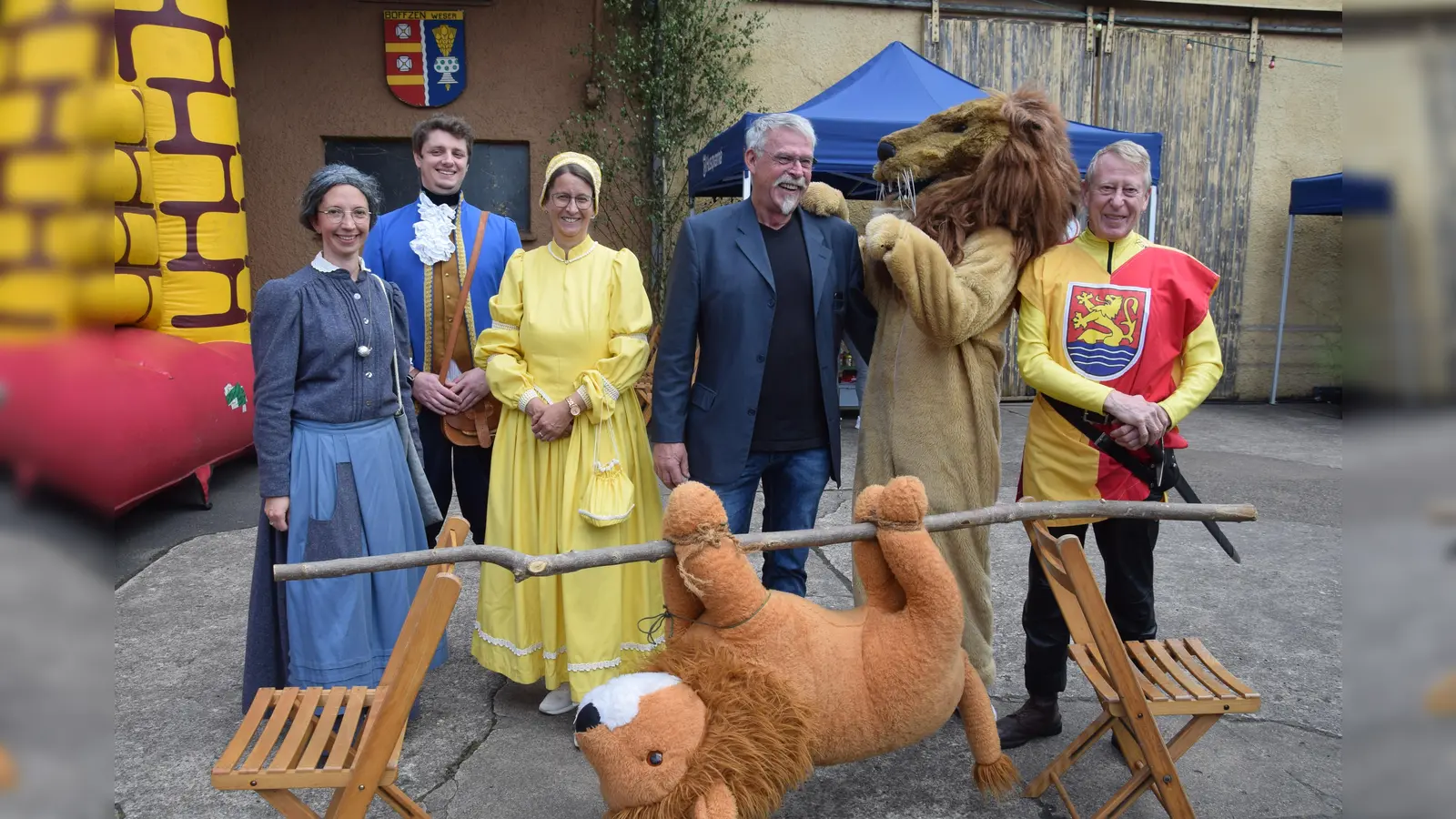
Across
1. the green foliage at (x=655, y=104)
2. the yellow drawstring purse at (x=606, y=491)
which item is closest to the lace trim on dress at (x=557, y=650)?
the yellow drawstring purse at (x=606, y=491)

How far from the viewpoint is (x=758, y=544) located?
2.05 meters

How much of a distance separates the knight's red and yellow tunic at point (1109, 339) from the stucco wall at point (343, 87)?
6.29 m

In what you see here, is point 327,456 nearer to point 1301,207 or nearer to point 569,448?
point 569,448

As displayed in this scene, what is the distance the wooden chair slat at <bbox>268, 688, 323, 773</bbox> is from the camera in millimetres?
1994

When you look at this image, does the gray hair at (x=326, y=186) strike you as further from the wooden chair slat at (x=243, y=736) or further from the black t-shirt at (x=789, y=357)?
the wooden chair slat at (x=243, y=736)

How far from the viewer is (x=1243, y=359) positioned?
9.80m

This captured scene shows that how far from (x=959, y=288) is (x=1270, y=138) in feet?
28.5

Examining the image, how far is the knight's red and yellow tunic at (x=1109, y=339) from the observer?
8.75ft

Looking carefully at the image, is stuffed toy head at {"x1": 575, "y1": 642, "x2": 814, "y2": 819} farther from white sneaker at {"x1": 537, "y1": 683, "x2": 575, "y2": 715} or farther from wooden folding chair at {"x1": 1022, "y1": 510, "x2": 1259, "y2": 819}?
white sneaker at {"x1": 537, "y1": 683, "x2": 575, "y2": 715}

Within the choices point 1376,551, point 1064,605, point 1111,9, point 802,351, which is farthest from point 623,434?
point 1111,9

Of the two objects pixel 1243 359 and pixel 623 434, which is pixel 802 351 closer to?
pixel 623 434

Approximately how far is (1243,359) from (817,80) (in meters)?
5.44

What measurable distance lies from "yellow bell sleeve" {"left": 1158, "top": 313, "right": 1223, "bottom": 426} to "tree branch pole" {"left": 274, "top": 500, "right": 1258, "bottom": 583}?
1.65ft

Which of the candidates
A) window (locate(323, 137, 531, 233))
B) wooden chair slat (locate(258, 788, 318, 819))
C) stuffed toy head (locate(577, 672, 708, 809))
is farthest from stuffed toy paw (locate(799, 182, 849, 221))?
window (locate(323, 137, 531, 233))
